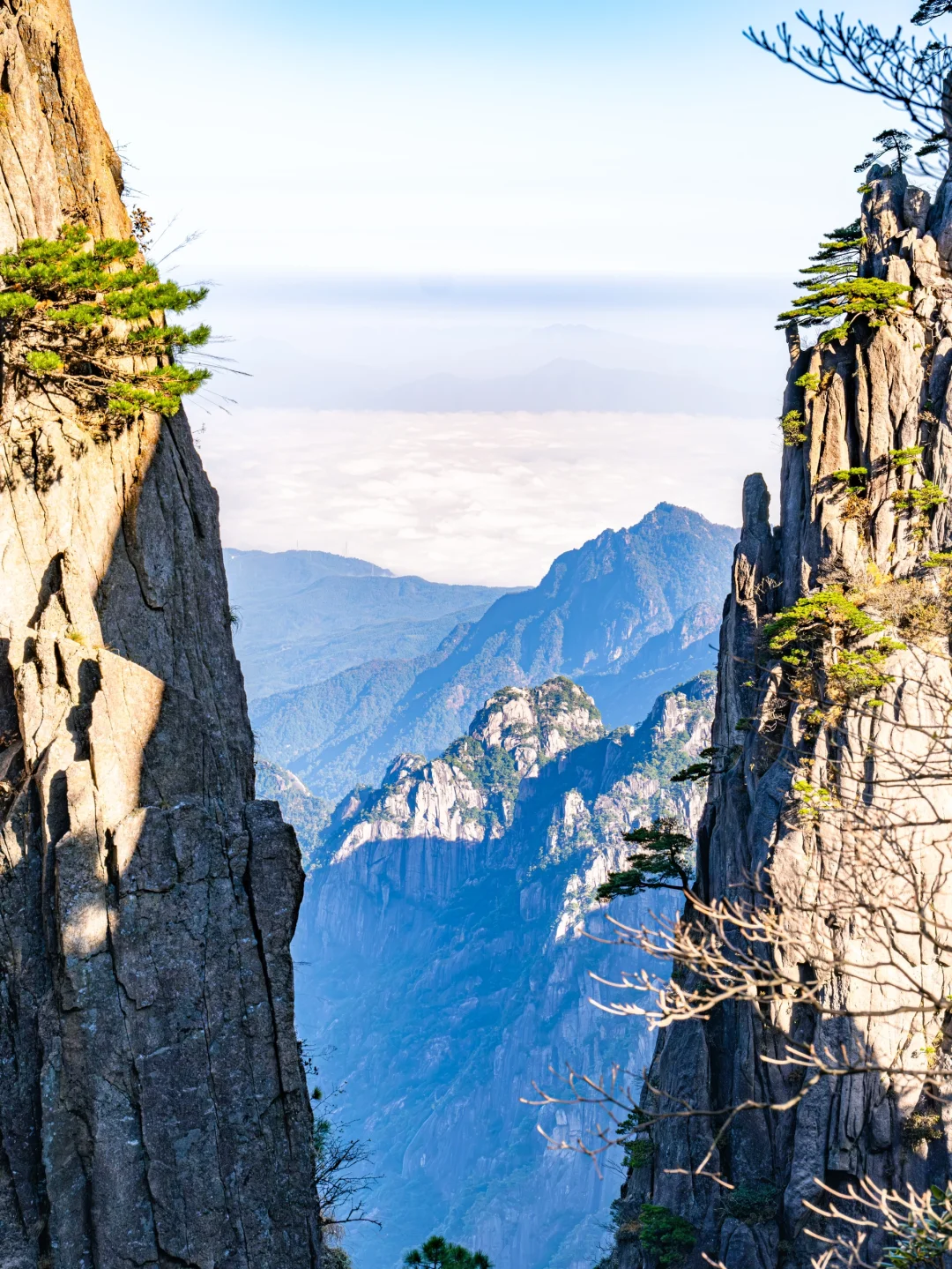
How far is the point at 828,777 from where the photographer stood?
98.9 ft

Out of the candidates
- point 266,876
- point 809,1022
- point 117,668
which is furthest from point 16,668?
point 809,1022

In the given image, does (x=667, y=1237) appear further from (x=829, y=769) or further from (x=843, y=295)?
(x=843, y=295)

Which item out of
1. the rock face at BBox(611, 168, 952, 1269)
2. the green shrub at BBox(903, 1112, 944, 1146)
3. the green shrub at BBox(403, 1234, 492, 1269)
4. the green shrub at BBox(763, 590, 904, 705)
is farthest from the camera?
the green shrub at BBox(763, 590, 904, 705)

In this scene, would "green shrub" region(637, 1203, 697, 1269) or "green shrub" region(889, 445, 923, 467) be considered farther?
"green shrub" region(889, 445, 923, 467)

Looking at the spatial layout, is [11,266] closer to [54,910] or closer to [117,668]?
[117,668]

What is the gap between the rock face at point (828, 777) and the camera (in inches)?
1094

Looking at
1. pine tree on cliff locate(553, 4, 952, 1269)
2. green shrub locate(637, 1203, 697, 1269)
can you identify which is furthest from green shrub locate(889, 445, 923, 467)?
green shrub locate(637, 1203, 697, 1269)

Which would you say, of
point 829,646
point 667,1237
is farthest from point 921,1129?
point 829,646

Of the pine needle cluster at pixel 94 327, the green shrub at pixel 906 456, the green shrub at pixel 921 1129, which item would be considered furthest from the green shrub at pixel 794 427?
the pine needle cluster at pixel 94 327

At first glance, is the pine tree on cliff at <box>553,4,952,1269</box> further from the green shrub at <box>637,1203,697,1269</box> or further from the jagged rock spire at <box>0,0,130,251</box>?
the jagged rock spire at <box>0,0,130,251</box>

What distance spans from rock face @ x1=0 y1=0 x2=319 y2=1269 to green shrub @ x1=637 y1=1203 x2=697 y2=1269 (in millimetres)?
17482

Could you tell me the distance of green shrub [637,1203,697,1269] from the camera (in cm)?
3031

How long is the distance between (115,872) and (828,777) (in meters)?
20.8

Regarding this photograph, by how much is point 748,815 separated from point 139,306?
2439 cm
